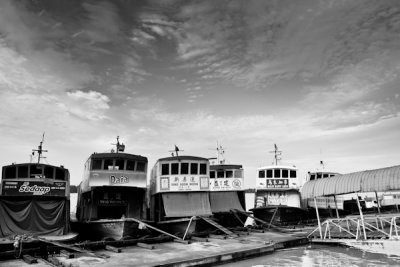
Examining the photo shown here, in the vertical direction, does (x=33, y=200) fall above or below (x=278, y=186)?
below

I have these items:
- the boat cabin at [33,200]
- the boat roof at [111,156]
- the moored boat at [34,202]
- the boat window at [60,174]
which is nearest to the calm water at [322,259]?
the moored boat at [34,202]

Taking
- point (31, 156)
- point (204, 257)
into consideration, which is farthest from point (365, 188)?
point (31, 156)

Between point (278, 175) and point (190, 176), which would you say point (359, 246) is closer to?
point (190, 176)

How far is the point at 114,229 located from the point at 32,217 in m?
4.29

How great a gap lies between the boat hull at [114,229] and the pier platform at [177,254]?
186 centimetres

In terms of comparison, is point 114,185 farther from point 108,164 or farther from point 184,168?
point 184,168

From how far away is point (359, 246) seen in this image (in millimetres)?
14992

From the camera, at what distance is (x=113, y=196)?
70.1ft

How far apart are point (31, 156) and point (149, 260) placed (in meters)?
16.2

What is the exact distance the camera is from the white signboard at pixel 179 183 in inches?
831

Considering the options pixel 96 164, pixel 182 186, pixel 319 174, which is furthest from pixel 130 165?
pixel 319 174

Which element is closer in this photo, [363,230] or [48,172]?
[363,230]

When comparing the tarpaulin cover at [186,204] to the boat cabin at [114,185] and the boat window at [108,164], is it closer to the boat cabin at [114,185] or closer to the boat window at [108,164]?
the boat cabin at [114,185]

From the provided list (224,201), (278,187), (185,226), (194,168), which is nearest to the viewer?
(185,226)
